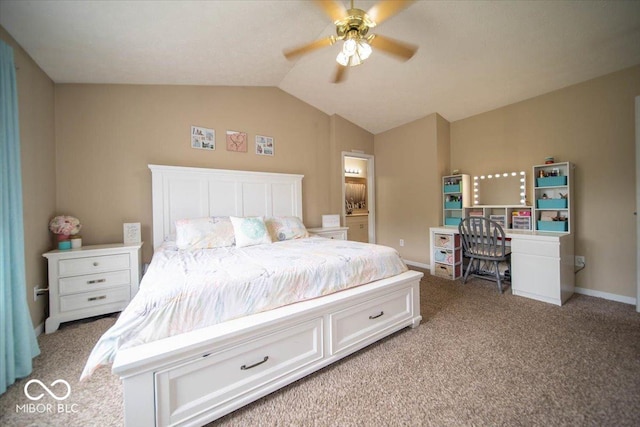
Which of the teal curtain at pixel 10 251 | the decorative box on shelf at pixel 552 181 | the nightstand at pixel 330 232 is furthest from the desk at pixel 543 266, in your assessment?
the teal curtain at pixel 10 251

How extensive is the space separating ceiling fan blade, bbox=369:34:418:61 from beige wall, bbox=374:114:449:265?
210cm

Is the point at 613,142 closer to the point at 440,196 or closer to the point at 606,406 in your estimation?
the point at 440,196

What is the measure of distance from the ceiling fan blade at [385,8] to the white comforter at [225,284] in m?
1.70

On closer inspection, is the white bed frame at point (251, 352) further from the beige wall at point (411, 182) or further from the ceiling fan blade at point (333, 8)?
the beige wall at point (411, 182)

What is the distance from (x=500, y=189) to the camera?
11.1 feet

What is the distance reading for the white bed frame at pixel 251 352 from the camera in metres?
1.05

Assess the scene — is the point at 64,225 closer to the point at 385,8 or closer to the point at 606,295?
the point at 385,8

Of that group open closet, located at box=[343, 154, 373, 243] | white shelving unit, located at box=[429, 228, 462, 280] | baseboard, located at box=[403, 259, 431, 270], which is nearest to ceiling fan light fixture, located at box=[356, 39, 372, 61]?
white shelving unit, located at box=[429, 228, 462, 280]

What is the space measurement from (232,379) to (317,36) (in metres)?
2.99

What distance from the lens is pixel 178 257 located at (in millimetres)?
1939

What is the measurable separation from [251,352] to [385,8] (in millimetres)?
2273

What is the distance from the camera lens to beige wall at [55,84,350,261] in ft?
8.07

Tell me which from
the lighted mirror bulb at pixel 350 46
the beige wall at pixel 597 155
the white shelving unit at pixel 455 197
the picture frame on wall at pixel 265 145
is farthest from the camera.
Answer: the white shelving unit at pixel 455 197

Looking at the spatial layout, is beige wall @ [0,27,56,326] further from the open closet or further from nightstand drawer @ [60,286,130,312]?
the open closet
